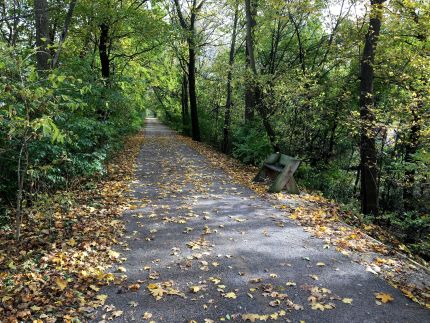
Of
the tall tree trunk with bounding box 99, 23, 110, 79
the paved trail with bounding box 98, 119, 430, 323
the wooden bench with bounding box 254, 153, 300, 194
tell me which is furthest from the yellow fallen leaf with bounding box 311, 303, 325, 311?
the tall tree trunk with bounding box 99, 23, 110, 79

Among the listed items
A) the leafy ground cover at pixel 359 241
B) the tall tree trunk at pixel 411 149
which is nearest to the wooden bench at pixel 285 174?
the leafy ground cover at pixel 359 241

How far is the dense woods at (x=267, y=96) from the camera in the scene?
6117 mm

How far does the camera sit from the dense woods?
20.1ft

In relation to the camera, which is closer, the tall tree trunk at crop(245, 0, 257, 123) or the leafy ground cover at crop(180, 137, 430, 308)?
the leafy ground cover at crop(180, 137, 430, 308)

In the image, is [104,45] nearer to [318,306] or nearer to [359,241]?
[359,241]

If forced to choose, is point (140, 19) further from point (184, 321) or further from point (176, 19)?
point (184, 321)

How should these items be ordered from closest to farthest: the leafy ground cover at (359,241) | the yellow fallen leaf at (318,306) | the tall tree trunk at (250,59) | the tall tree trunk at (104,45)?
the yellow fallen leaf at (318,306) < the leafy ground cover at (359,241) < the tall tree trunk at (250,59) < the tall tree trunk at (104,45)

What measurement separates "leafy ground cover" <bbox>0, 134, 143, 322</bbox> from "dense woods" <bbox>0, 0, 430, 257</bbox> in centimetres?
55

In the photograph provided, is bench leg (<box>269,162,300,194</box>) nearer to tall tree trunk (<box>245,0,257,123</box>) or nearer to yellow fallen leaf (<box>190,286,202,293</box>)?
tall tree trunk (<box>245,0,257,123</box>)

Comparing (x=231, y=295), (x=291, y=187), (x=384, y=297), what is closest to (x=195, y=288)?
(x=231, y=295)

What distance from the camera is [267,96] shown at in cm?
1255

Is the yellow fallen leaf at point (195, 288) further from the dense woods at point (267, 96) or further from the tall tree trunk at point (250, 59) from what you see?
the tall tree trunk at point (250, 59)

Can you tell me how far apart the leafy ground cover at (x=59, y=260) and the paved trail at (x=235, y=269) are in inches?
12.3

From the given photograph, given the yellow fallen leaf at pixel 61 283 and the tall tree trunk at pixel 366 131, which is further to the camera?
the tall tree trunk at pixel 366 131
